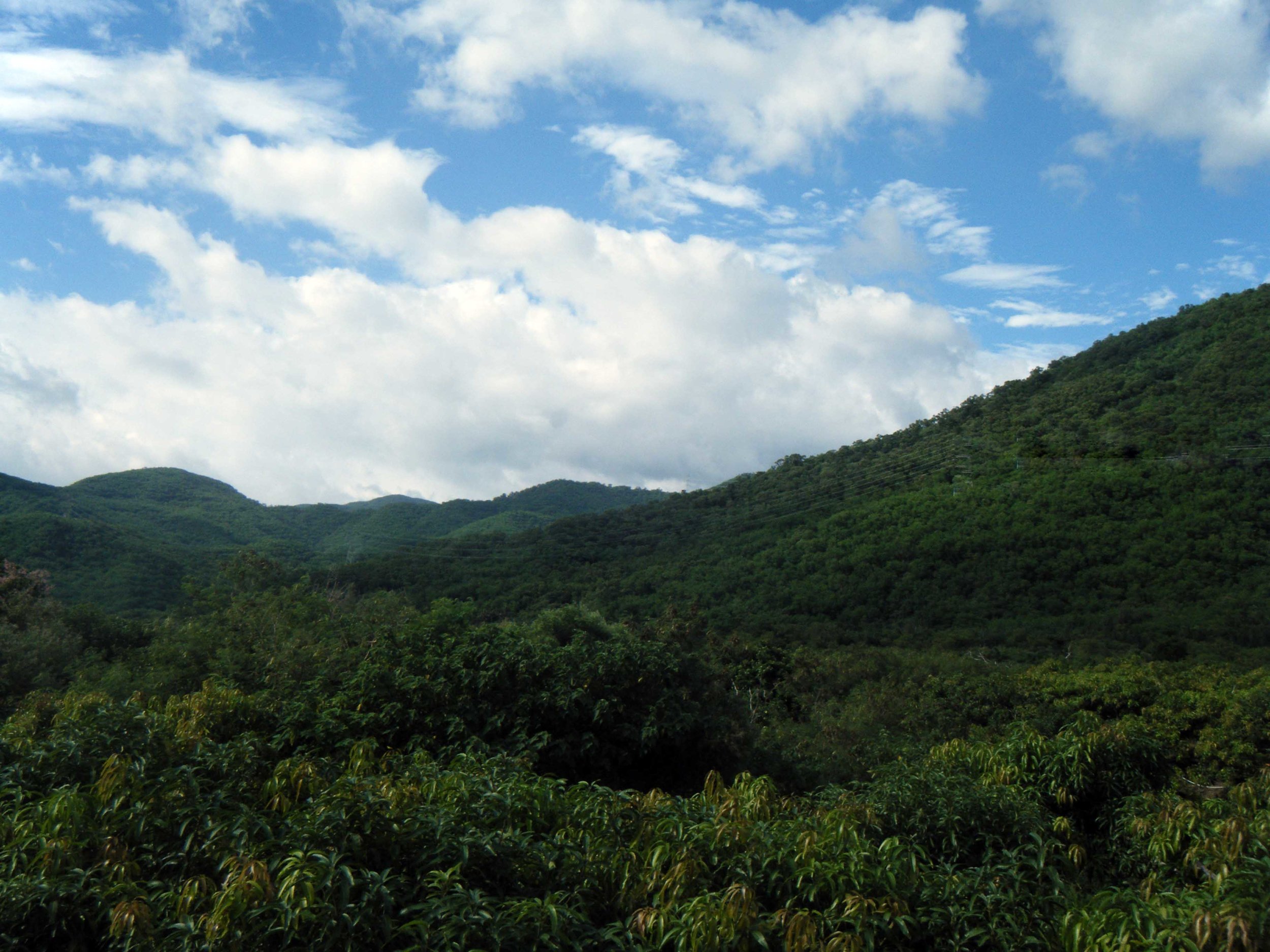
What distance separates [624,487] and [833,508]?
42614 millimetres

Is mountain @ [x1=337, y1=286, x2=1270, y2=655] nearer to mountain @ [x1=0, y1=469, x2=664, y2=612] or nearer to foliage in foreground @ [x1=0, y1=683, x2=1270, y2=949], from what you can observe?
mountain @ [x1=0, y1=469, x2=664, y2=612]

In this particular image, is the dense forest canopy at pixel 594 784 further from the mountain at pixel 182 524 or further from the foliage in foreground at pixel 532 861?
the mountain at pixel 182 524

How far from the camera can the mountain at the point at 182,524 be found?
108 feet

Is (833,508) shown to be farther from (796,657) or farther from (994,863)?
(994,863)

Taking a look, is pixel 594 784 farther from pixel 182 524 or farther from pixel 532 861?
pixel 182 524

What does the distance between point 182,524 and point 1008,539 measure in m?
51.3

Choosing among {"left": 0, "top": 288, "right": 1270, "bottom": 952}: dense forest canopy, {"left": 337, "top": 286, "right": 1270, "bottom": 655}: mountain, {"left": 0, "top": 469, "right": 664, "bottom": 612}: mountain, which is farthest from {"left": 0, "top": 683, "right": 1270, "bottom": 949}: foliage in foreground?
{"left": 0, "top": 469, "right": 664, "bottom": 612}: mountain

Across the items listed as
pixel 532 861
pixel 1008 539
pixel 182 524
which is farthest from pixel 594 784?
pixel 182 524

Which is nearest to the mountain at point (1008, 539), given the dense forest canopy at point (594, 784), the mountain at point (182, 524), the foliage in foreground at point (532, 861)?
the dense forest canopy at point (594, 784)

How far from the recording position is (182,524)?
53125 millimetres

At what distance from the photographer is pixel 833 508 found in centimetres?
4616

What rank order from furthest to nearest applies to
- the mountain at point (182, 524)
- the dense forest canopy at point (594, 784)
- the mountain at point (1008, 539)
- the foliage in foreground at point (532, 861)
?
the mountain at point (182, 524)
the mountain at point (1008, 539)
the dense forest canopy at point (594, 784)
the foliage in foreground at point (532, 861)

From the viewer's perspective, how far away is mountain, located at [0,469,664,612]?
108ft

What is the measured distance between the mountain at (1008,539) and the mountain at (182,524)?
7935mm
